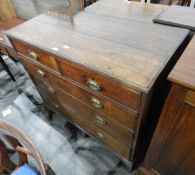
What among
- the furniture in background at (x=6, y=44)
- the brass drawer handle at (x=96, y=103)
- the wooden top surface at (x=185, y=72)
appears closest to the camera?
the wooden top surface at (x=185, y=72)

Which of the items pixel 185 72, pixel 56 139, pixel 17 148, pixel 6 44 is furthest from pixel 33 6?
pixel 185 72

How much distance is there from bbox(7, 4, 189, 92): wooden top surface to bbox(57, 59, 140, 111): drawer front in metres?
0.05

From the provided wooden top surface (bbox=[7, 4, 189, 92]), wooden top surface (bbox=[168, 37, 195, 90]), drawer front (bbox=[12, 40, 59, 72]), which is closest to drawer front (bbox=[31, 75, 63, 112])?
drawer front (bbox=[12, 40, 59, 72])

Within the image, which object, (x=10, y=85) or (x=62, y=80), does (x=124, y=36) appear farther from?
(x=10, y=85)

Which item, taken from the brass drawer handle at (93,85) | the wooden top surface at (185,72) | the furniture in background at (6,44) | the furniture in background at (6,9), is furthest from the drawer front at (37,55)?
the furniture in background at (6,9)

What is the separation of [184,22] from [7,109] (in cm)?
173

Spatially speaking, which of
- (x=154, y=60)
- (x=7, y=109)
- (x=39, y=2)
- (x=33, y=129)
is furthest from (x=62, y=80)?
(x=39, y=2)

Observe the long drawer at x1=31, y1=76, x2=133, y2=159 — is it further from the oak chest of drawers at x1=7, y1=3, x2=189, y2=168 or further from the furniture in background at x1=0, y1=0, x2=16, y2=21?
the furniture in background at x1=0, y1=0, x2=16, y2=21

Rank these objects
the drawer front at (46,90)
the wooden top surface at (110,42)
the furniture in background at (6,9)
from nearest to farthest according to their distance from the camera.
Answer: the wooden top surface at (110,42)
the drawer front at (46,90)
the furniture in background at (6,9)

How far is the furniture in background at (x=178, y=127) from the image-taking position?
0.50 metres

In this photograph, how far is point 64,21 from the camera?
0.96m

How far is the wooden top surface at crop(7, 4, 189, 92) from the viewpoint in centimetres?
61

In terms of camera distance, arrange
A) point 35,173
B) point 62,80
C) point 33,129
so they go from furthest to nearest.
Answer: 1. point 33,129
2. point 62,80
3. point 35,173

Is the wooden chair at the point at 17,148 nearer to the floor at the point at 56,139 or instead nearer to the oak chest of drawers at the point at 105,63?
the oak chest of drawers at the point at 105,63
